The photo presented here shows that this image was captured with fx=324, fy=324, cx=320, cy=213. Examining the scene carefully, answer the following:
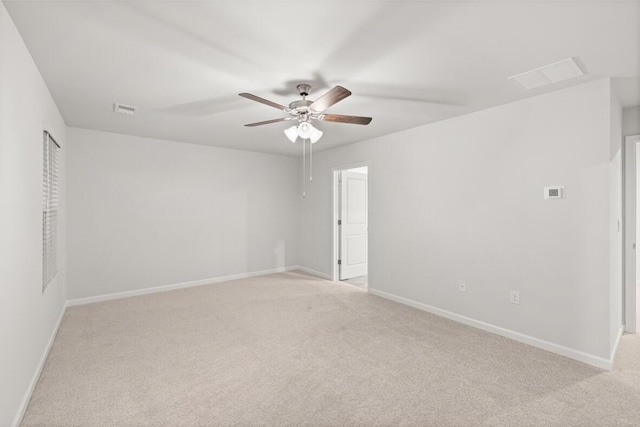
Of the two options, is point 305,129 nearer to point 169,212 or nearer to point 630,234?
point 169,212

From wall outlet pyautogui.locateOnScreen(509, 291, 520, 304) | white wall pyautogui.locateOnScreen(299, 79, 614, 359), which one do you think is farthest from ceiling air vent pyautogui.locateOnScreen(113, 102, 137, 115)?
wall outlet pyautogui.locateOnScreen(509, 291, 520, 304)

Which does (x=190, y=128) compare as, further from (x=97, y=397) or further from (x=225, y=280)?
(x=97, y=397)

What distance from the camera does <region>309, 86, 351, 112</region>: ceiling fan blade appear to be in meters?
2.26

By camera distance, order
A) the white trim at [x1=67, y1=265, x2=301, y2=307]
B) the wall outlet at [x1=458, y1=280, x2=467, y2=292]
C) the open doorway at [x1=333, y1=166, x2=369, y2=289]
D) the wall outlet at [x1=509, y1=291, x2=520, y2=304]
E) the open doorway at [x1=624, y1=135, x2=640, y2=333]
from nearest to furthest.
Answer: the wall outlet at [x1=509, y1=291, x2=520, y2=304]
the open doorway at [x1=624, y1=135, x2=640, y2=333]
the wall outlet at [x1=458, y1=280, x2=467, y2=292]
the white trim at [x1=67, y1=265, x2=301, y2=307]
the open doorway at [x1=333, y1=166, x2=369, y2=289]

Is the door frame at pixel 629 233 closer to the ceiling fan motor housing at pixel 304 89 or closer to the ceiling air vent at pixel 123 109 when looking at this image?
the ceiling fan motor housing at pixel 304 89

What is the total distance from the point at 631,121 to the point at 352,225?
3.90m

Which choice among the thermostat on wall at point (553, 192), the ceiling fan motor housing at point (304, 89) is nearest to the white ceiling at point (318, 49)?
the ceiling fan motor housing at point (304, 89)

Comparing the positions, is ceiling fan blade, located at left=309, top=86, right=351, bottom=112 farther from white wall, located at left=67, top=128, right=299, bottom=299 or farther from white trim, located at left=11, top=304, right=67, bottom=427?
white wall, located at left=67, top=128, right=299, bottom=299

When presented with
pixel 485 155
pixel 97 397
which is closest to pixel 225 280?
pixel 97 397

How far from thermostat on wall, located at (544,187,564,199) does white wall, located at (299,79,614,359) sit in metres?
0.05

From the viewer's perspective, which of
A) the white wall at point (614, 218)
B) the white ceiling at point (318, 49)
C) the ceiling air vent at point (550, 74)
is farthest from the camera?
the white wall at point (614, 218)

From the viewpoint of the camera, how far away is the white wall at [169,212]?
4.43 metres

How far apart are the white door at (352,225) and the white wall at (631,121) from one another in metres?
3.63

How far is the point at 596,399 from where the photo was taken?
7.36 ft
